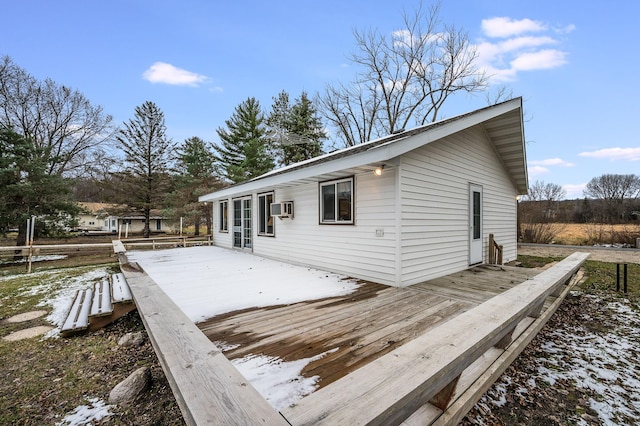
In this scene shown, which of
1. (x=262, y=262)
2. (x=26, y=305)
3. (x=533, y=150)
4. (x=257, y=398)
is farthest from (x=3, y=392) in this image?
(x=533, y=150)

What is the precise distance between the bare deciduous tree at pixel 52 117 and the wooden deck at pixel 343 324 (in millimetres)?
15778

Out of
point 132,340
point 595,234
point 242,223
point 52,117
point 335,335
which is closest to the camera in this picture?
point 335,335

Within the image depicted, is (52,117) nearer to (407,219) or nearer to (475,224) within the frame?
(407,219)

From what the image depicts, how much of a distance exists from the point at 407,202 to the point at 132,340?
180 inches

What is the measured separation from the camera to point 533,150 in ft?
46.7

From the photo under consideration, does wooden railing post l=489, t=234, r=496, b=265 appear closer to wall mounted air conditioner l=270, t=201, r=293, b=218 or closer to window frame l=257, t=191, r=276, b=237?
wall mounted air conditioner l=270, t=201, r=293, b=218

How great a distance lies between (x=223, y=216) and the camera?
11664 millimetres

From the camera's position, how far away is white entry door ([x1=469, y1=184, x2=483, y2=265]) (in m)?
6.54

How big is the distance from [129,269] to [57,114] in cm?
1702

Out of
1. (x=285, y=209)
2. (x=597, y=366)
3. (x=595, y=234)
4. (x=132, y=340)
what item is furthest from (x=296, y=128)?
(x=597, y=366)

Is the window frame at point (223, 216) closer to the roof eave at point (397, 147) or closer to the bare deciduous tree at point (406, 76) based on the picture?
the roof eave at point (397, 147)

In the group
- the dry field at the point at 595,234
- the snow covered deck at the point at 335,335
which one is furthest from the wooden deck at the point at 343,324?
the dry field at the point at 595,234

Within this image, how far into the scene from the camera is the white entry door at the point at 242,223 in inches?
374

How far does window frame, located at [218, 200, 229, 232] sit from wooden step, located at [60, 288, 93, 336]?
6.26 meters
